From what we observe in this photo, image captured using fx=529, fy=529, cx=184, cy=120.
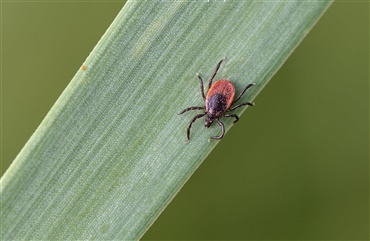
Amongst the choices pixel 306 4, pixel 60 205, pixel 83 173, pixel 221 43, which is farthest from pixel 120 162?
pixel 306 4

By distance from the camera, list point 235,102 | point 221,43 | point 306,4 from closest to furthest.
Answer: point 306,4 → point 221,43 → point 235,102

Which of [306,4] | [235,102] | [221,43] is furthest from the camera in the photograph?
[235,102]

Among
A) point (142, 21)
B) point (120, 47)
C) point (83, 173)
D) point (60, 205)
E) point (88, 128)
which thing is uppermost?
point (142, 21)

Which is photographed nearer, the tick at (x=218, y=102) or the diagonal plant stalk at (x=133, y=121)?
the diagonal plant stalk at (x=133, y=121)

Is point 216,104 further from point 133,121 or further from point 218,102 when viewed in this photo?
point 133,121

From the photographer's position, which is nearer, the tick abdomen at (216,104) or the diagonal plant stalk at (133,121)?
the diagonal plant stalk at (133,121)

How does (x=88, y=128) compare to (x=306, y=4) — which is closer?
(x=306, y=4)

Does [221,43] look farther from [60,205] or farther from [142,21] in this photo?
[60,205]
